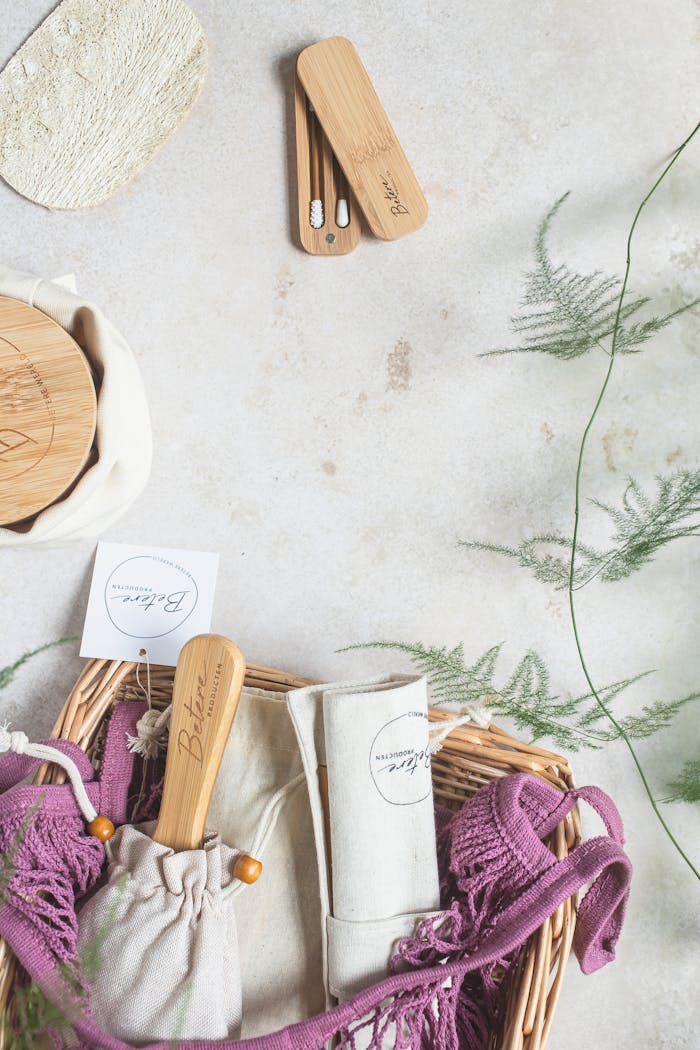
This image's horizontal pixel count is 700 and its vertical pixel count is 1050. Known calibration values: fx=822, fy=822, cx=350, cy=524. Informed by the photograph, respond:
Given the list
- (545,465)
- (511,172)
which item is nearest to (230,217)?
(511,172)

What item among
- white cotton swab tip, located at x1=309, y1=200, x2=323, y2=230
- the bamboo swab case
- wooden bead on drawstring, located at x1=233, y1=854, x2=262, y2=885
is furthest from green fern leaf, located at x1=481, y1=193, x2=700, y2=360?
wooden bead on drawstring, located at x1=233, y1=854, x2=262, y2=885

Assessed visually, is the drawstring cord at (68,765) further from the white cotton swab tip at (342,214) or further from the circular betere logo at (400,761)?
the white cotton swab tip at (342,214)

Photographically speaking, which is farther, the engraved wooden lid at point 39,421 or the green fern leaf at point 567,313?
the green fern leaf at point 567,313

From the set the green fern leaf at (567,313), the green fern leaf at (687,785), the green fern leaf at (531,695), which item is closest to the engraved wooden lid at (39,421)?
the green fern leaf at (531,695)

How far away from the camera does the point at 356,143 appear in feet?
3.16

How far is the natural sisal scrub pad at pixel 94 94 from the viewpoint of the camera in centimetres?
99

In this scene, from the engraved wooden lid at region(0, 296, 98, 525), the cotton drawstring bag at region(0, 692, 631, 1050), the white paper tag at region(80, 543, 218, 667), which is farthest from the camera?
the white paper tag at region(80, 543, 218, 667)

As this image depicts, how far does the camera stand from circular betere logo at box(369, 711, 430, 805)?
2.49 ft

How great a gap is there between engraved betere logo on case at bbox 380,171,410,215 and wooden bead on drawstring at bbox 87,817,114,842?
2.42 ft

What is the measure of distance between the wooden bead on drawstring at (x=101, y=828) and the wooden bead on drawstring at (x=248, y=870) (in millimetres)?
133

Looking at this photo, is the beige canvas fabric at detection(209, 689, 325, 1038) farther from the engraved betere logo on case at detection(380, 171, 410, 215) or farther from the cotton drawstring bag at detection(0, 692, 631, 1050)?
the engraved betere logo on case at detection(380, 171, 410, 215)

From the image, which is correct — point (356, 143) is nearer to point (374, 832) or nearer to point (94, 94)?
point (94, 94)

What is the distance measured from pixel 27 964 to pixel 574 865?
0.48 m

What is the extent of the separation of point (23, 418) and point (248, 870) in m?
0.50
